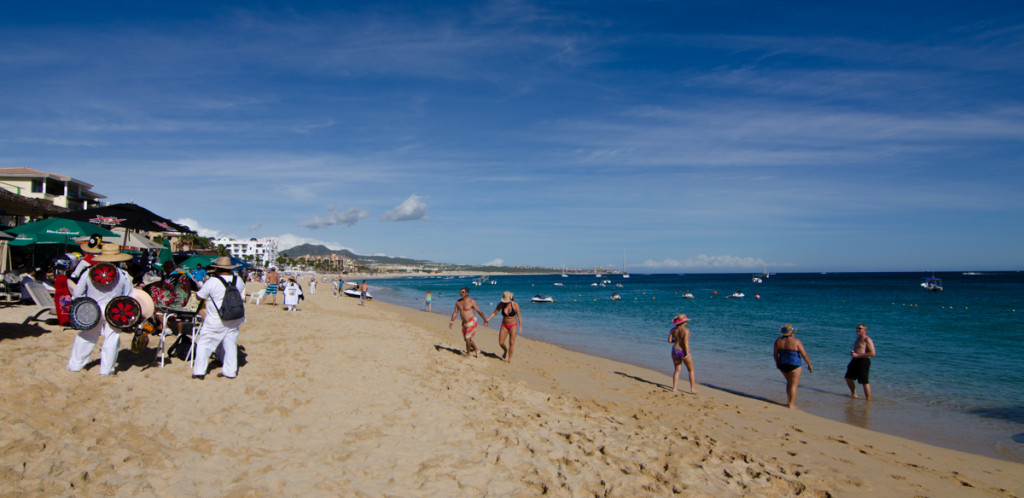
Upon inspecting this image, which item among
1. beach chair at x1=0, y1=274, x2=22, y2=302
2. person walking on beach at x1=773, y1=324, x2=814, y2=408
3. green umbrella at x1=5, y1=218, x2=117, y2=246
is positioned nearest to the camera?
person walking on beach at x1=773, y1=324, x2=814, y2=408

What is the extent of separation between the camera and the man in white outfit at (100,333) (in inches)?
230

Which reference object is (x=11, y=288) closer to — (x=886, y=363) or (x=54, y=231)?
(x=54, y=231)

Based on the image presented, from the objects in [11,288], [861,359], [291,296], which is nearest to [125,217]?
[11,288]

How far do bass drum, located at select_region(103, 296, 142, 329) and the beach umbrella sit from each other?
19.0ft

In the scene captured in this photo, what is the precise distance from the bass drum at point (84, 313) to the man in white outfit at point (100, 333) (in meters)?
0.06

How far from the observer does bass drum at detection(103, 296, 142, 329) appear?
19.3ft

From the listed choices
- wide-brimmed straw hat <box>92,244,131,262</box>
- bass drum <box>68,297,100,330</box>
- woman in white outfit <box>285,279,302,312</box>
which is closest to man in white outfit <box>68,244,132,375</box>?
bass drum <box>68,297,100,330</box>

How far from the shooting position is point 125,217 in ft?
35.9

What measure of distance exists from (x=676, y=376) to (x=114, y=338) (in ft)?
27.8

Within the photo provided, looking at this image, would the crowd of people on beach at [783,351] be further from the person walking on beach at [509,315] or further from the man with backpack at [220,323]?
the man with backpack at [220,323]

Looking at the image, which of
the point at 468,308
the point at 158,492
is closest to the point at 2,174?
the point at 468,308

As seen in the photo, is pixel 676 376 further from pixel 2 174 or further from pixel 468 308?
pixel 2 174

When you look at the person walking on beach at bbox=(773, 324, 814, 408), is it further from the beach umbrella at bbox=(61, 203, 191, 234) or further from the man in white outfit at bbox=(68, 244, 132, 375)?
the beach umbrella at bbox=(61, 203, 191, 234)

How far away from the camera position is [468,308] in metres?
10.7
